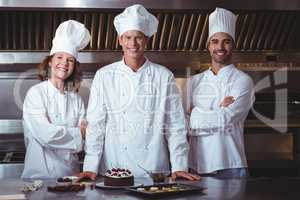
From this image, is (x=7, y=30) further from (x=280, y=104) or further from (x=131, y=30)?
(x=280, y=104)

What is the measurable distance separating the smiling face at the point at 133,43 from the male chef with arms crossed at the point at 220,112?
0.52m

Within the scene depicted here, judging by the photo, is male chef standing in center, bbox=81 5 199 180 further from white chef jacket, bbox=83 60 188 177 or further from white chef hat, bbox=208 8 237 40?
white chef hat, bbox=208 8 237 40

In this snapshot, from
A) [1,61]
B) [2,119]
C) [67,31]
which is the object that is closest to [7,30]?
[1,61]

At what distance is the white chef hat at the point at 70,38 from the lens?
10.6 ft

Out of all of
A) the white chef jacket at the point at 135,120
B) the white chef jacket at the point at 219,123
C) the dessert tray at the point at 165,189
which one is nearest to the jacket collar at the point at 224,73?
the white chef jacket at the point at 219,123

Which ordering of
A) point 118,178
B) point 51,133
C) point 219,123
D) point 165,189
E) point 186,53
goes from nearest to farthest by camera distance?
point 165,189, point 118,178, point 51,133, point 219,123, point 186,53

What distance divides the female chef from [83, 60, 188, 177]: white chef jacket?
0.19 metres

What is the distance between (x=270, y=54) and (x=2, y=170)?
2263 millimetres

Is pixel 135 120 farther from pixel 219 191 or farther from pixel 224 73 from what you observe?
pixel 219 191

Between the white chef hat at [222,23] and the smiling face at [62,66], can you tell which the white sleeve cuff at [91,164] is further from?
the white chef hat at [222,23]

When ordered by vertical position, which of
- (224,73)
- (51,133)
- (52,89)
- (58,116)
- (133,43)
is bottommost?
(51,133)

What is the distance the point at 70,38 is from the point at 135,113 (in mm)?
619

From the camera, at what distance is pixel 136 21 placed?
305 centimetres

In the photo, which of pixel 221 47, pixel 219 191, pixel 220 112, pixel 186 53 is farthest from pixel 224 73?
pixel 219 191
